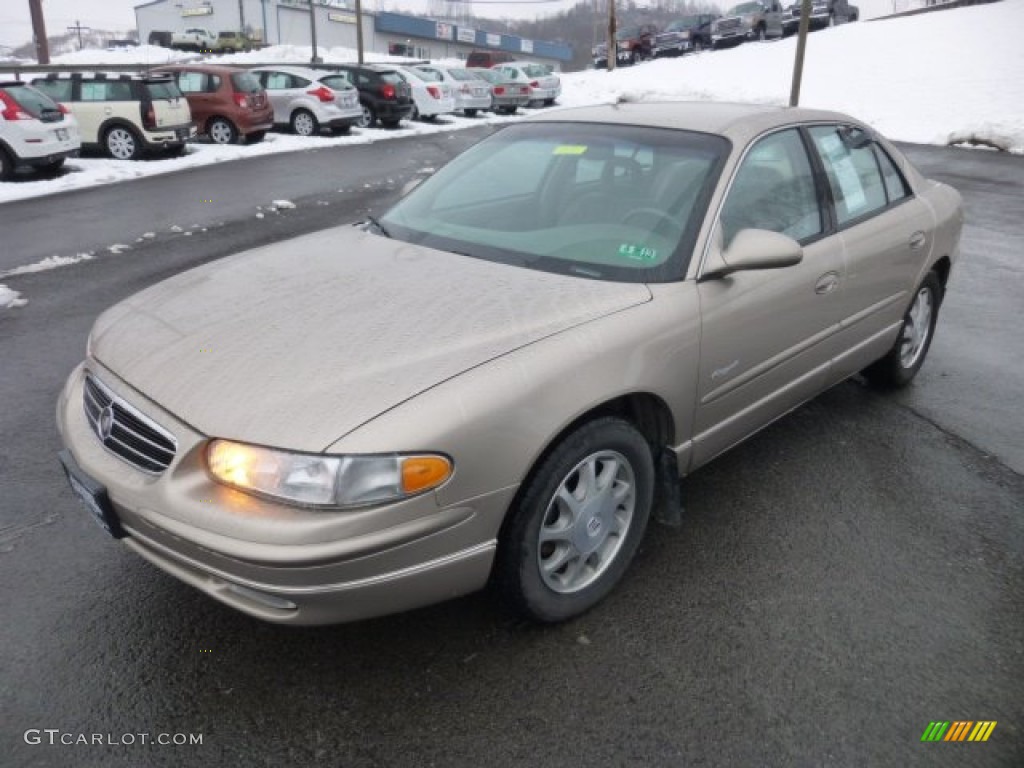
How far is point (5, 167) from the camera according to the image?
11.8 m

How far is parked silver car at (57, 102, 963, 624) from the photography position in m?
2.05

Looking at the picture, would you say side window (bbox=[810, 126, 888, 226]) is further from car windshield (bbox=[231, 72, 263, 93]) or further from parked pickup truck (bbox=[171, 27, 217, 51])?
parked pickup truck (bbox=[171, 27, 217, 51])

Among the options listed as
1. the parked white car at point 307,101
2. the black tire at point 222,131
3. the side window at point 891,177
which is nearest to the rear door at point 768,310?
the side window at point 891,177

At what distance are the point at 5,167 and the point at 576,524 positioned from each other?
1255 cm

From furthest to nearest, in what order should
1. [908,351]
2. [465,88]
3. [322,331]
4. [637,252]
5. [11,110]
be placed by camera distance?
[465,88] < [11,110] < [908,351] < [637,252] < [322,331]

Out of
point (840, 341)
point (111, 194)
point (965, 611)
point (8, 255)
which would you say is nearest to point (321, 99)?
point (111, 194)

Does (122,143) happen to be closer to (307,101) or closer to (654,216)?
(307,101)

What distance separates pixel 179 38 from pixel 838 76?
4508cm

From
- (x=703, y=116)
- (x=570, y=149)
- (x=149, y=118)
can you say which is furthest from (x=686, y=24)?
(x=570, y=149)

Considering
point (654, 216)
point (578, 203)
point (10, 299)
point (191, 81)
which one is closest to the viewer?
point (654, 216)

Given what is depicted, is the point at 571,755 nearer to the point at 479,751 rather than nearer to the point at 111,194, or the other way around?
the point at 479,751

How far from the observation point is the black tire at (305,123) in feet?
61.3

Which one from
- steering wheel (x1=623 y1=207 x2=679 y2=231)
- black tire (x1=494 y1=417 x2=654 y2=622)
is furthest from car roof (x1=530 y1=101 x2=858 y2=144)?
black tire (x1=494 y1=417 x2=654 y2=622)

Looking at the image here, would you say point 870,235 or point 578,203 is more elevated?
point 578,203
